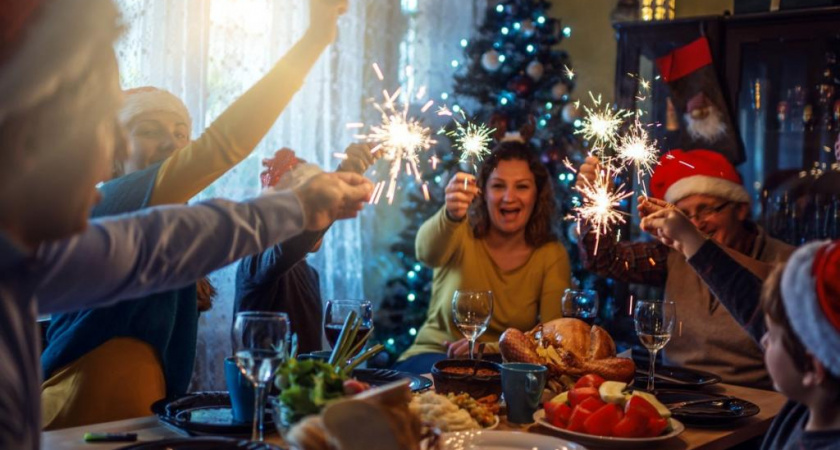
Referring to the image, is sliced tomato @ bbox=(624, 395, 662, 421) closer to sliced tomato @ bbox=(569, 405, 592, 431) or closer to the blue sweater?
sliced tomato @ bbox=(569, 405, 592, 431)

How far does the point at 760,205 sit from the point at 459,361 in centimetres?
262

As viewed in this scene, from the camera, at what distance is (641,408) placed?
5.58 ft

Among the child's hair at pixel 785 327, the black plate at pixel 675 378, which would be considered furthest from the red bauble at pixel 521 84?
the child's hair at pixel 785 327

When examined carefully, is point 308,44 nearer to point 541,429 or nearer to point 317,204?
point 317,204

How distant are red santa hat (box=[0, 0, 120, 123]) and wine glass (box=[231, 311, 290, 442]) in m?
0.57

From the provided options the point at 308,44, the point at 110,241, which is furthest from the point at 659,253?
the point at 110,241

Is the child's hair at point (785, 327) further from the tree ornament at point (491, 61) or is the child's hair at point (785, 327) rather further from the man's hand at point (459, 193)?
the tree ornament at point (491, 61)

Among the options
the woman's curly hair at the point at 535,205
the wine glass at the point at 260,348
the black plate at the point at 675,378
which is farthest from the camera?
the woman's curly hair at the point at 535,205

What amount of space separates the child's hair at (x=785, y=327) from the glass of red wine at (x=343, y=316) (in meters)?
0.81

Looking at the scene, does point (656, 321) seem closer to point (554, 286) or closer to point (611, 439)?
point (611, 439)

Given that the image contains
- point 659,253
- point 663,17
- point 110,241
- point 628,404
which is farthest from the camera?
point 663,17

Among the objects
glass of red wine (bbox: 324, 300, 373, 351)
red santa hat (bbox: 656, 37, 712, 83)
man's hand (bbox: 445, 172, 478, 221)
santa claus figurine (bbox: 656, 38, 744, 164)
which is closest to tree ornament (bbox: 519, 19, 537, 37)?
red santa hat (bbox: 656, 37, 712, 83)

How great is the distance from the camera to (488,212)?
11.6 ft

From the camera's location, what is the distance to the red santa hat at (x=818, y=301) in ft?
4.40
